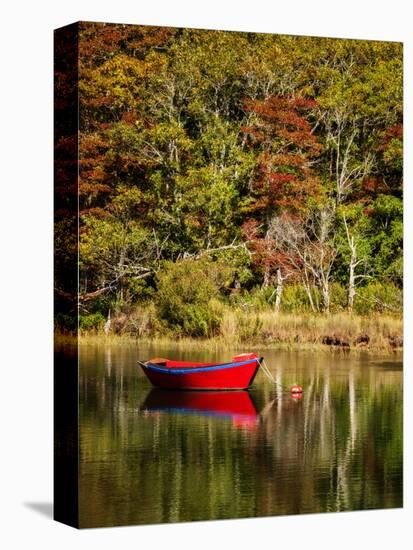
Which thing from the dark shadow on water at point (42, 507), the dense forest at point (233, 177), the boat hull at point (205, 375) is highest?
the dense forest at point (233, 177)

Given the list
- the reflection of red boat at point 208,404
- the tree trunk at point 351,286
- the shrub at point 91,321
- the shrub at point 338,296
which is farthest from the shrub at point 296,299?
the shrub at point 91,321

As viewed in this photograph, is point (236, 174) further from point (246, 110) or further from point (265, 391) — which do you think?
point (265, 391)

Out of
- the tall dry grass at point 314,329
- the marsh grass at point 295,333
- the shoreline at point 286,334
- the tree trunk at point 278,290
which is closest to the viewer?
the shoreline at point 286,334

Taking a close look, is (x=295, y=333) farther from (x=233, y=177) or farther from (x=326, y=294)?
(x=233, y=177)

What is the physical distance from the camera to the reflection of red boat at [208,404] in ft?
48.8

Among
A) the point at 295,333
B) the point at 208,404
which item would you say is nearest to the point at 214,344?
the point at 208,404

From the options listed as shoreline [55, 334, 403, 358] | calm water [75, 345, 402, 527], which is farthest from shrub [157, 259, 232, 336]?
calm water [75, 345, 402, 527]

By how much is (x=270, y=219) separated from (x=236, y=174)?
0.57 metres

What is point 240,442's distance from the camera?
14.9 meters

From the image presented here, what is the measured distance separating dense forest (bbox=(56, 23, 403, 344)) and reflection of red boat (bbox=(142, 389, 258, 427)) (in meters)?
0.60

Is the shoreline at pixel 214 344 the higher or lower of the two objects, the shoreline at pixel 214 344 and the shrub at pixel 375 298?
the lower

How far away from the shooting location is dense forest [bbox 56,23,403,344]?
573 inches

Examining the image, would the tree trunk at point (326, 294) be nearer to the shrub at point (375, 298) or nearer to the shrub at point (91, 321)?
the shrub at point (375, 298)

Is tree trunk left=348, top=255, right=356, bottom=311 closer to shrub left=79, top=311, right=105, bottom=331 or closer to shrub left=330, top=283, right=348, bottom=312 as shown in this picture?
shrub left=330, top=283, right=348, bottom=312
